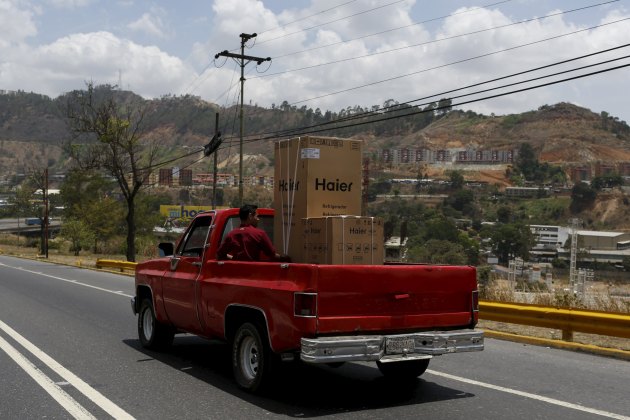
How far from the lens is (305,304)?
608 centimetres

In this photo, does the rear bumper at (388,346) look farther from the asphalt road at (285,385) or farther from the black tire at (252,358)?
the black tire at (252,358)

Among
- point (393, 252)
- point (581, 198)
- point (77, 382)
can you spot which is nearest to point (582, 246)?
point (581, 198)

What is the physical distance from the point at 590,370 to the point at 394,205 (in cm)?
14510

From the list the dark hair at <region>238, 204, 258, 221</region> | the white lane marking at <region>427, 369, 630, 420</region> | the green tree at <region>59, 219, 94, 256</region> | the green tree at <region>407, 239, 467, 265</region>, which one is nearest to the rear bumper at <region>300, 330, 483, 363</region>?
the white lane marking at <region>427, 369, 630, 420</region>

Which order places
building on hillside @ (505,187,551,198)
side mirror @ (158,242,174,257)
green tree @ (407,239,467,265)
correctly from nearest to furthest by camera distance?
side mirror @ (158,242,174,257)
green tree @ (407,239,467,265)
building on hillside @ (505,187,551,198)

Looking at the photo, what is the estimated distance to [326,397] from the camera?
22.5 ft

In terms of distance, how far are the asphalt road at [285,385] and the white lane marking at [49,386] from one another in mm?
11

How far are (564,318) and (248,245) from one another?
546 centimetres

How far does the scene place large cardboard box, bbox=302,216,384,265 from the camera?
22.5ft

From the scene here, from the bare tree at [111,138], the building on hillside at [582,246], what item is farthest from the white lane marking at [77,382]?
the building on hillside at [582,246]

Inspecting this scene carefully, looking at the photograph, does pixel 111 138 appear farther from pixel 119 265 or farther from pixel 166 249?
pixel 166 249

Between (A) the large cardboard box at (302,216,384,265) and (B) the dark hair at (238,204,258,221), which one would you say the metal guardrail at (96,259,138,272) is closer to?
(B) the dark hair at (238,204,258,221)

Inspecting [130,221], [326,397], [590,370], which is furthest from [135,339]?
[130,221]

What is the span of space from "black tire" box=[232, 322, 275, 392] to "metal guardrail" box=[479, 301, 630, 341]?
5.35 m
